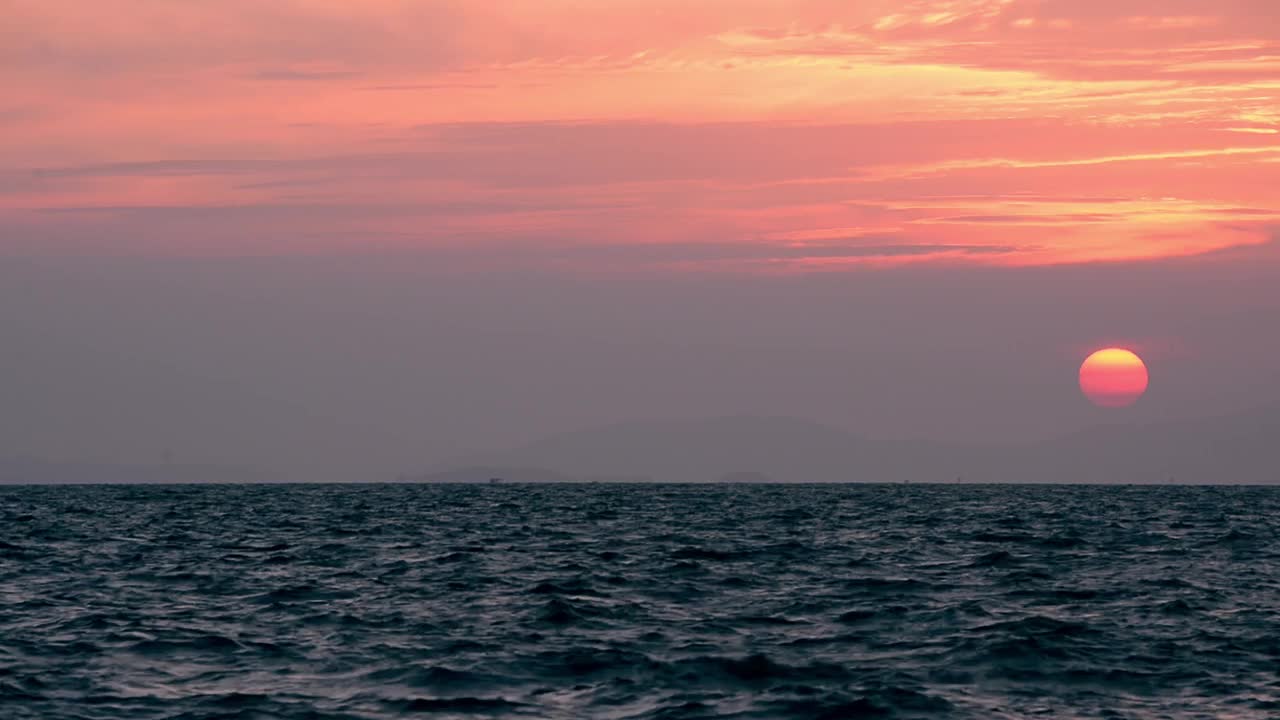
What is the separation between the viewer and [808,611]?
30922 millimetres

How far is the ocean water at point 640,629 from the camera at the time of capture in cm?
2148

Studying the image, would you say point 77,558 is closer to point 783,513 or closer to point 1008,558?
point 1008,558

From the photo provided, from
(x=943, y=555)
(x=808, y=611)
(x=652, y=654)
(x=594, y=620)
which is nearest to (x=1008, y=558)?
(x=943, y=555)

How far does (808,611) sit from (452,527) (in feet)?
120

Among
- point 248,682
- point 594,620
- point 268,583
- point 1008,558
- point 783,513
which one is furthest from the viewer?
point 783,513

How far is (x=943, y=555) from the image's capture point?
152 feet

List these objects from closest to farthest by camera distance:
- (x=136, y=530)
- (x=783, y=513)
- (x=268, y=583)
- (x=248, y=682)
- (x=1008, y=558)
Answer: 1. (x=248, y=682)
2. (x=268, y=583)
3. (x=1008, y=558)
4. (x=136, y=530)
5. (x=783, y=513)

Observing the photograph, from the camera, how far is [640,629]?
92.9ft

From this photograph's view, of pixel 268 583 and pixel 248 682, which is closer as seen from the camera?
pixel 248 682

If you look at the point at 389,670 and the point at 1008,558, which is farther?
the point at 1008,558

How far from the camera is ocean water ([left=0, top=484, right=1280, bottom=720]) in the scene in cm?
2148

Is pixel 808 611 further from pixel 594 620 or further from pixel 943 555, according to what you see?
pixel 943 555

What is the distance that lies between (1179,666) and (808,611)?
858 cm

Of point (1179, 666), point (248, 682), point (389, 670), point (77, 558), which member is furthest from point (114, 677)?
point (77, 558)
